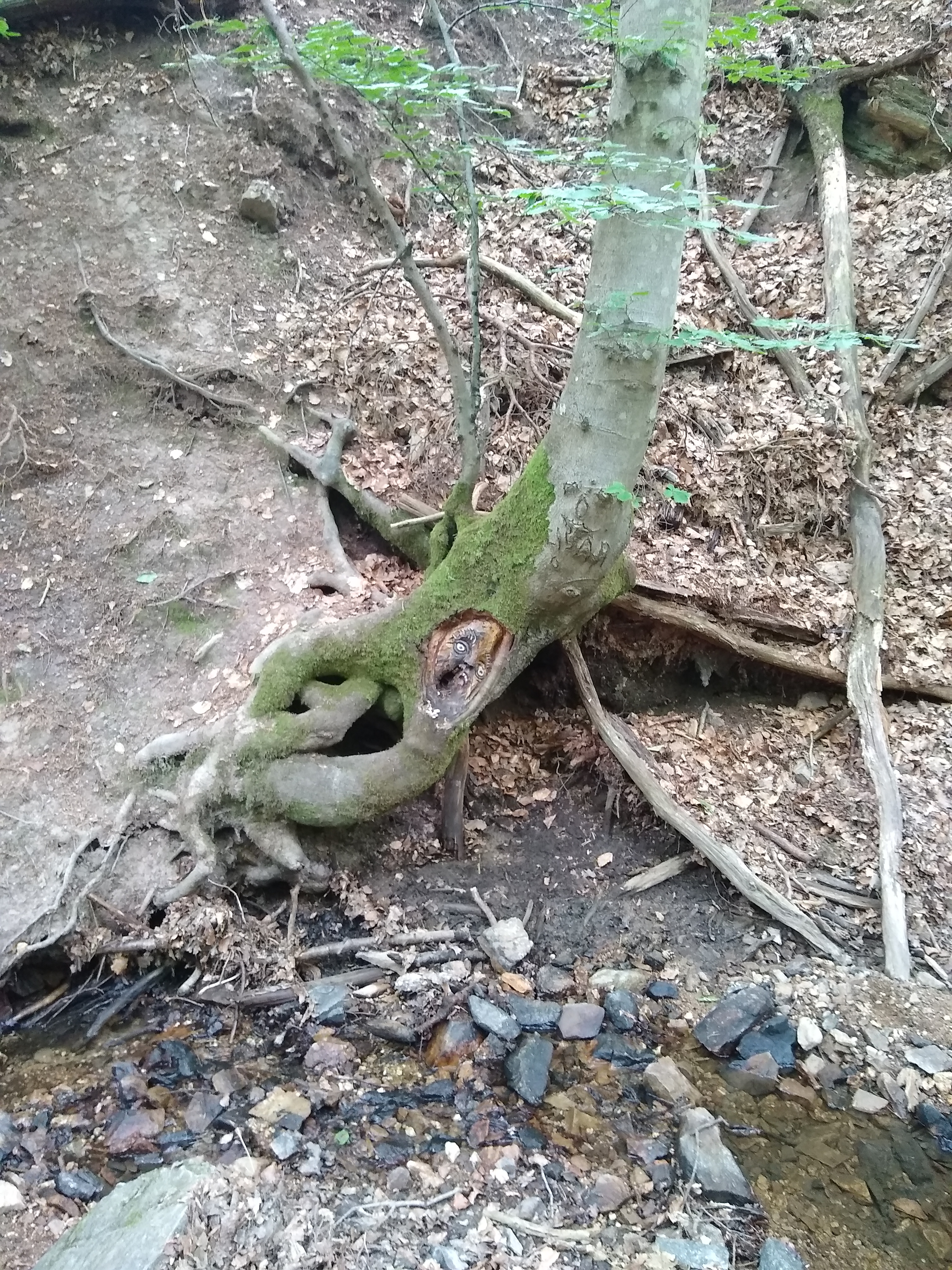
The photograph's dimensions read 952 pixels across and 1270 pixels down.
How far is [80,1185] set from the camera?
3.18m

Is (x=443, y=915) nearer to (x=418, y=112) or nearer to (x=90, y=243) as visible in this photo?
(x=418, y=112)

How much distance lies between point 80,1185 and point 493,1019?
1.96m

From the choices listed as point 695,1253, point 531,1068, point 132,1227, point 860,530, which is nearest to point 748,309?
point 860,530

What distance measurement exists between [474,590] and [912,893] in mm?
3319

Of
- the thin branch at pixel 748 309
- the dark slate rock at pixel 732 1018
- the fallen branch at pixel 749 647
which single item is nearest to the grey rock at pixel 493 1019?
the dark slate rock at pixel 732 1018

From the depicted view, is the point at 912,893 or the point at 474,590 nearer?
the point at 474,590

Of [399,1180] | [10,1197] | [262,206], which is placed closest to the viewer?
[10,1197]

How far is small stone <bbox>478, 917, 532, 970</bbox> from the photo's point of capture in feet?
14.8

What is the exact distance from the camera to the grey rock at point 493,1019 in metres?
4.04

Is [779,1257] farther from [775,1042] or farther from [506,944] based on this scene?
[506,944]

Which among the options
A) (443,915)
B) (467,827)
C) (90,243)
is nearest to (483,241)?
(90,243)

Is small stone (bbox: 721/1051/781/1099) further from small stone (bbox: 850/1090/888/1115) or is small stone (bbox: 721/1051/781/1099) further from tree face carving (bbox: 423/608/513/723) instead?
tree face carving (bbox: 423/608/513/723)

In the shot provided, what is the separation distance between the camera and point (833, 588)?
6105mm

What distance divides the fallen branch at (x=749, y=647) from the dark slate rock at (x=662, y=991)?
2435 mm
